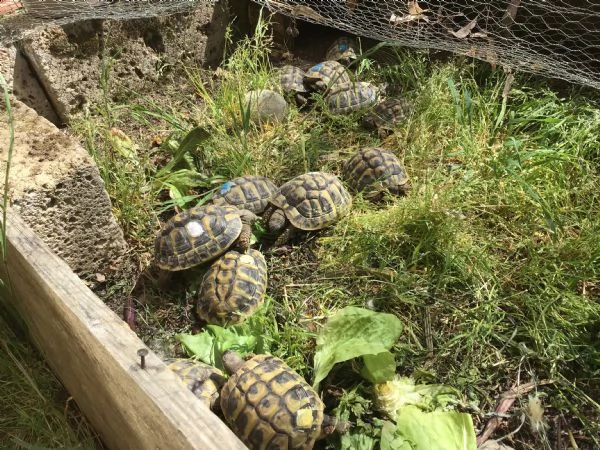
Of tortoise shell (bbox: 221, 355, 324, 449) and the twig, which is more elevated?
tortoise shell (bbox: 221, 355, 324, 449)

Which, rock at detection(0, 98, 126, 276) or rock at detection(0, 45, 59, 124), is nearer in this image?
rock at detection(0, 98, 126, 276)

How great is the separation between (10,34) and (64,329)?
6.75 ft

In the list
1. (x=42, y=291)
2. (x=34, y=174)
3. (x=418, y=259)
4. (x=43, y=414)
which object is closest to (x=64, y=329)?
(x=42, y=291)

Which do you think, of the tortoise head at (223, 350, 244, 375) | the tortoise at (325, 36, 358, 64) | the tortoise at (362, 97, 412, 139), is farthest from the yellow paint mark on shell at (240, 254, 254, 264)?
the tortoise at (325, 36, 358, 64)

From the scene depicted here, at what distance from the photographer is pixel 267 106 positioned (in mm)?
3504

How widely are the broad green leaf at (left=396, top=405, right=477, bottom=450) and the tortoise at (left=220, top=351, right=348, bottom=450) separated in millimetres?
236

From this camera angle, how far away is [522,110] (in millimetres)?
3289

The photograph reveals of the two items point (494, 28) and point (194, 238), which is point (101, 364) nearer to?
point (194, 238)

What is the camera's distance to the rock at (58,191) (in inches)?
88.6

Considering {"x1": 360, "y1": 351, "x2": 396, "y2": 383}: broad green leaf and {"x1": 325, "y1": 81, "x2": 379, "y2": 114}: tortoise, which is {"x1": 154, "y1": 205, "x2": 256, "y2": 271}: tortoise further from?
{"x1": 325, "y1": 81, "x2": 379, "y2": 114}: tortoise

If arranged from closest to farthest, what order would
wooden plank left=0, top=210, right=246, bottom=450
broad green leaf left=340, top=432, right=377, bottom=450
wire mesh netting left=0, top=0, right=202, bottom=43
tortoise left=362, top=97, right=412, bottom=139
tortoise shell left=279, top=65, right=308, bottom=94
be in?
wooden plank left=0, top=210, right=246, bottom=450
broad green leaf left=340, top=432, right=377, bottom=450
wire mesh netting left=0, top=0, right=202, bottom=43
tortoise left=362, top=97, right=412, bottom=139
tortoise shell left=279, top=65, right=308, bottom=94

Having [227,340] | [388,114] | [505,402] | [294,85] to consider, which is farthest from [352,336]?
[294,85]

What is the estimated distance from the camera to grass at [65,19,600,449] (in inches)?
86.7

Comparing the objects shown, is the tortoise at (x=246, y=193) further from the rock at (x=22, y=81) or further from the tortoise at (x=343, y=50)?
the tortoise at (x=343, y=50)
